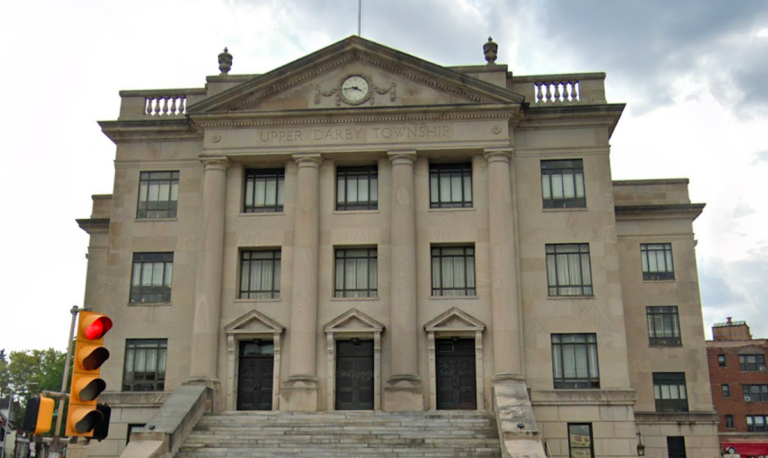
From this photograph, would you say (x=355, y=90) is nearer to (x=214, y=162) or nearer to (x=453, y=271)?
(x=214, y=162)

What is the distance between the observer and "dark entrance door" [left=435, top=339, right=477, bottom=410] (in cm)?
3231

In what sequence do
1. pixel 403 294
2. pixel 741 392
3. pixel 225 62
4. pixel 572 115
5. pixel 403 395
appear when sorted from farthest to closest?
pixel 741 392 < pixel 225 62 < pixel 572 115 < pixel 403 294 < pixel 403 395

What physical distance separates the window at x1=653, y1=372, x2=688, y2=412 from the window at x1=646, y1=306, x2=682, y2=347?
153cm

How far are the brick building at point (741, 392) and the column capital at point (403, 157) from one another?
50527 mm

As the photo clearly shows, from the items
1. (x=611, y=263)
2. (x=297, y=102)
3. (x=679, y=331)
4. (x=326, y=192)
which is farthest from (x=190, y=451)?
(x=679, y=331)

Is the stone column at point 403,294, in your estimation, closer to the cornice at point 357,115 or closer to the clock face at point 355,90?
the cornice at point 357,115

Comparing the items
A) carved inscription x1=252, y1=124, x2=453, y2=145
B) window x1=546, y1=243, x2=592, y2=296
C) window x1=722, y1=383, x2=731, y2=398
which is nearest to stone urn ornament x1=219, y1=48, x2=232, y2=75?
carved inscription x1=252, y1=124, x2=453, y2=145

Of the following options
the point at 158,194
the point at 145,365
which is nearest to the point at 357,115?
the point at 158,194

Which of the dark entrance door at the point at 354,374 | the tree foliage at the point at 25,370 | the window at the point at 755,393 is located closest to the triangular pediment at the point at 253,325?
the dark entrance door at the point at 354,374

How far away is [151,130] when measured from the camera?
119 feet

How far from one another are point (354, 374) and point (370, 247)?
5.20 m

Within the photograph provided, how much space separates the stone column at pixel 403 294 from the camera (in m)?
31.2

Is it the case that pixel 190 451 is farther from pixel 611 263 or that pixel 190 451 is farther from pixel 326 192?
pixel 611 263

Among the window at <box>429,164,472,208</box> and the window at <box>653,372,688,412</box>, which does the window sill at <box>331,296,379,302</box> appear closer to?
the window at <box>429,164,472,208</box>
